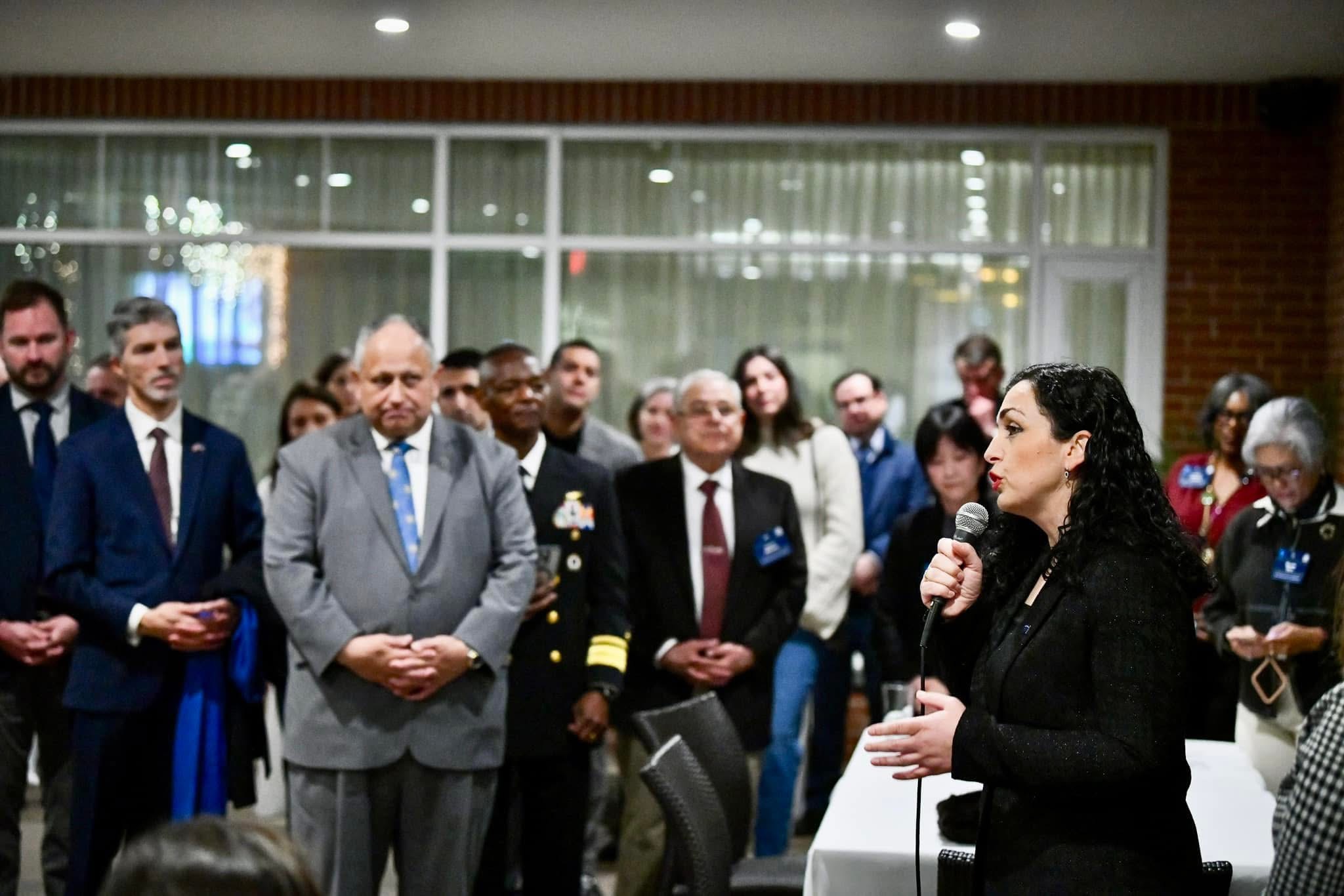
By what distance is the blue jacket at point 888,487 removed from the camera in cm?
659

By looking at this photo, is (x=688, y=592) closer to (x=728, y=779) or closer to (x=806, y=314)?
(x=728, y=779)

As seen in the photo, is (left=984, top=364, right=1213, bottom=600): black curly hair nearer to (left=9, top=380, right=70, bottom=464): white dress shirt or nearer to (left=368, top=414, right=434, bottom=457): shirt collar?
(left=368, top=414, right=434, bottom=457): shirt collar

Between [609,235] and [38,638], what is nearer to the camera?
[38,638]

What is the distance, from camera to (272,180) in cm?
870

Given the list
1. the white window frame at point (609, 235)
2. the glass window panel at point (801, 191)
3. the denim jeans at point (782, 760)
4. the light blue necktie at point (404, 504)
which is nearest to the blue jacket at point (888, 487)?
the denim jeans at point (782, 760)

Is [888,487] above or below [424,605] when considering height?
above

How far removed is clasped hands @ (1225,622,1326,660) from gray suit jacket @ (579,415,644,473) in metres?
2.32

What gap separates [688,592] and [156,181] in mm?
5148

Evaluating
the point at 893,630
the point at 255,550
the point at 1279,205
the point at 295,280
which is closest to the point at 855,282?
the point at 1279,205

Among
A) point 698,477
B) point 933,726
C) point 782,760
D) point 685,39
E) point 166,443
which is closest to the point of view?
point 933,726

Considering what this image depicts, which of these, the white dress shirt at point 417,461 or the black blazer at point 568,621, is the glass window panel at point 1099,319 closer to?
the black blazer at point 568,621

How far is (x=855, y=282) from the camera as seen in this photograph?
858cm

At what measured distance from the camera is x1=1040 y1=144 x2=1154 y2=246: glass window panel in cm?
835

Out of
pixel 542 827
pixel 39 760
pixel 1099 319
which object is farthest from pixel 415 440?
pixel 1099 319
